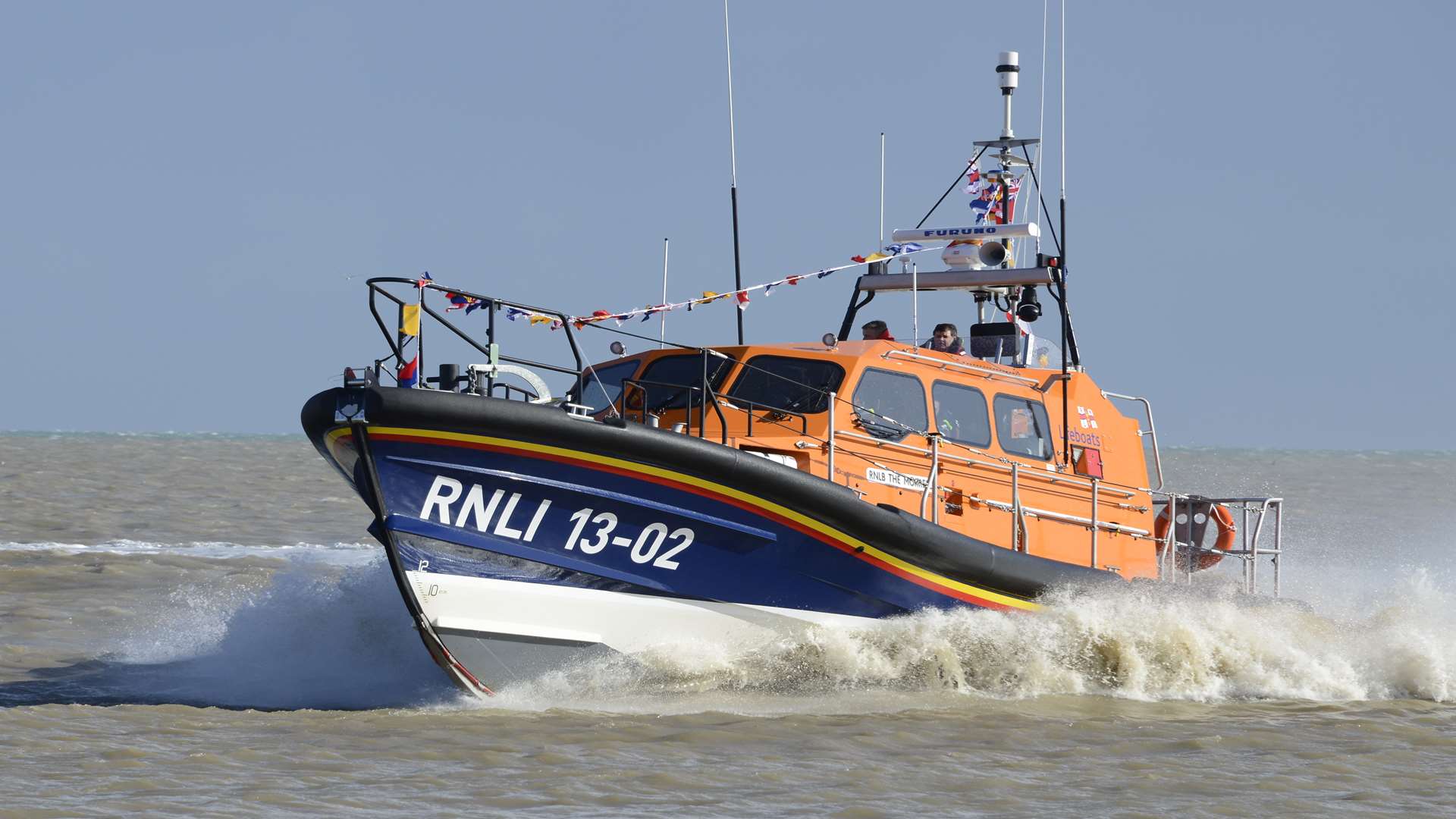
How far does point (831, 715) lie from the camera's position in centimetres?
758

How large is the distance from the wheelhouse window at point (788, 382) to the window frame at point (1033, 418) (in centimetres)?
113

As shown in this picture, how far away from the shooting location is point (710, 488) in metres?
7.60

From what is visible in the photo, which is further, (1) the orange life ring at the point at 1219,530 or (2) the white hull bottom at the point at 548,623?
(1) the orange life ring at the point at 1219,530

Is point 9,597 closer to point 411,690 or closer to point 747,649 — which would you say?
point 411,690

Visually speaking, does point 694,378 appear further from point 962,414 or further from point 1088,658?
point 1088,658

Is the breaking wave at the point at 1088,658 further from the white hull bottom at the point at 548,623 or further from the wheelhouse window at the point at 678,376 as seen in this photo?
the wheelhouse window at the point at 678,376

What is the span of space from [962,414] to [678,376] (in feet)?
5.46

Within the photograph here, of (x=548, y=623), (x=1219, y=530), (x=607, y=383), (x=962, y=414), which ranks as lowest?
(x=1219, y=530)

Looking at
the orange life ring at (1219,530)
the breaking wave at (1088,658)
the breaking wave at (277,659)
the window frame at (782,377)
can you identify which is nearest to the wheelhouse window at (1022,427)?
the breaking wave at (1088,658)

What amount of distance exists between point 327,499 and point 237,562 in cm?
836

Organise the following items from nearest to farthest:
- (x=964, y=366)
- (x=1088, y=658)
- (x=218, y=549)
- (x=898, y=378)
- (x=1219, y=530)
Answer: (x=1088, y=658), (x=898, y=378), (x=964, y=366), (x=1219, y=530), (x=218, y=549)

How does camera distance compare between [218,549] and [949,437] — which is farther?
[218,549]

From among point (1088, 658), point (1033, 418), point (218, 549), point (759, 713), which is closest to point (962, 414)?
point (1033, 418)

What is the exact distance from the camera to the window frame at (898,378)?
28.6ft
